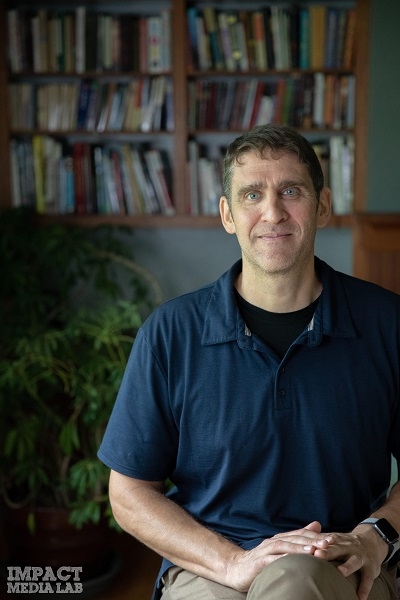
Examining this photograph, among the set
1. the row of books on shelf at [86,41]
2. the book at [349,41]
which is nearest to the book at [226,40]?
the row of books on shelf at [86,41]

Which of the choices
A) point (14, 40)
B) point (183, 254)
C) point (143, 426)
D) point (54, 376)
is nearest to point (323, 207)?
point (143, 426)

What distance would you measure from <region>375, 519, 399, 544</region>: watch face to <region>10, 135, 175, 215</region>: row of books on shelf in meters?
2.38

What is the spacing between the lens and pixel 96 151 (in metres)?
3.60

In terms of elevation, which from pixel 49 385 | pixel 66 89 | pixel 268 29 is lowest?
→ pixel 49 385

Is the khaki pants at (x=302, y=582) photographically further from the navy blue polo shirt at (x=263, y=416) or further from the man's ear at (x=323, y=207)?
the man's ear at (x=323, y=207)

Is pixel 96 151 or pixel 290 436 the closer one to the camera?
pixel 290 436

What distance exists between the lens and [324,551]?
1.33m

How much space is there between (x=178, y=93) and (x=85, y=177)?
0.57 metres

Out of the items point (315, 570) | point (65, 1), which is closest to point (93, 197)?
point (65, 1)

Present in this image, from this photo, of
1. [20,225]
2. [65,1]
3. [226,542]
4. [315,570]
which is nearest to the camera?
[315,570]

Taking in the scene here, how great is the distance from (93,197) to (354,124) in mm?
1231

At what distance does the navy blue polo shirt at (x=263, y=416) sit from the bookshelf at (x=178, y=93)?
207 centimetres

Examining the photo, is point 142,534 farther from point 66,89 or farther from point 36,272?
point 66,89

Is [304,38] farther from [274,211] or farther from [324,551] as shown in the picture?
[324,551]
